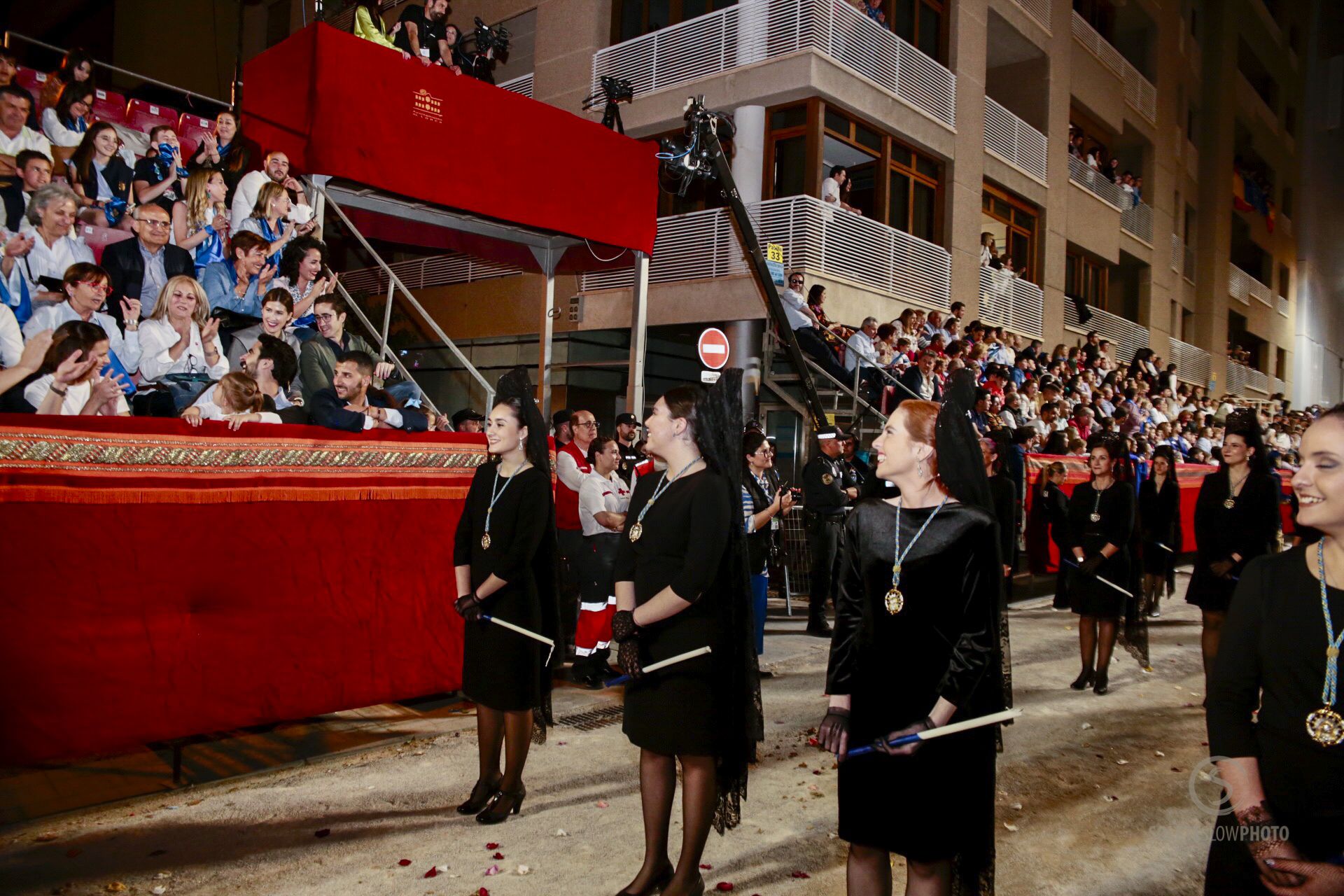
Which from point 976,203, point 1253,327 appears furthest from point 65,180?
point 1253,327

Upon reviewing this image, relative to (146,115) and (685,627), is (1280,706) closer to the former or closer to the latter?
(685,627)

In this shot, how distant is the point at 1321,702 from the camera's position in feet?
6.66

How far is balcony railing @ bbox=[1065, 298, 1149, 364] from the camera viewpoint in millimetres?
22141

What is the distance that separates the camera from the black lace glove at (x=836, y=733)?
262 cm

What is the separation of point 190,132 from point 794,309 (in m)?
8.38

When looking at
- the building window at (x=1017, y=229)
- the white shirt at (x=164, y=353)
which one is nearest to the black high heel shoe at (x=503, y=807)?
the white shirt at (x=164, y=353)

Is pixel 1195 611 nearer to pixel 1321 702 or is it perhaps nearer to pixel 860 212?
pixel 860 212

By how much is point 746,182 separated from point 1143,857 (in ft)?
43.7

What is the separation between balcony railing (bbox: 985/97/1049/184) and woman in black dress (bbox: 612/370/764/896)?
57.7 ft

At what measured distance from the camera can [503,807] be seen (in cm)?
404

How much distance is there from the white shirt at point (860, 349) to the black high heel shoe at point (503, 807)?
32.8ft

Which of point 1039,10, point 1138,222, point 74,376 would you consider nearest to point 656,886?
point 74,376

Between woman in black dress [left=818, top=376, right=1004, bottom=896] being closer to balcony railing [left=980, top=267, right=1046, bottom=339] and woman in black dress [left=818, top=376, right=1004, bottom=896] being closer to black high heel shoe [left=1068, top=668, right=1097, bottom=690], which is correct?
black high heel shoe [left=1068, top=668, right=1097, bottom=690]

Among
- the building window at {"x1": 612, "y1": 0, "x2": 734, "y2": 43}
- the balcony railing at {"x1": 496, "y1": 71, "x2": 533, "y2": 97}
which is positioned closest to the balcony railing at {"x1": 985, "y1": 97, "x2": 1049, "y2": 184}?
the building window at {"x1": 612, "y1": 0, "x2": 734, "y2": 43}
